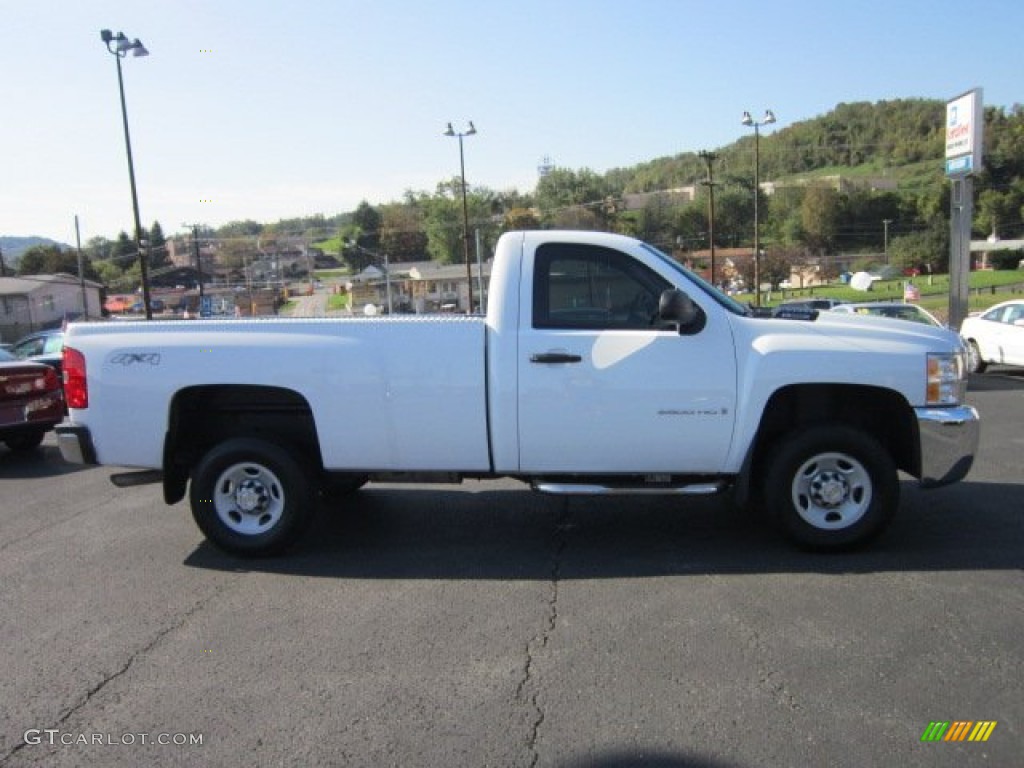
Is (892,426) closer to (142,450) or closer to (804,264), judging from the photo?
(142,450)

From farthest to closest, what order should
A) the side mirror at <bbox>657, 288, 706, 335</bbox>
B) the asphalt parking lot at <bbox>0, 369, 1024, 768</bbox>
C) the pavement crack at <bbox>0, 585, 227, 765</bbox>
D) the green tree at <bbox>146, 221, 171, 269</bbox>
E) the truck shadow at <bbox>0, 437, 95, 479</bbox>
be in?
the green tree at <bbox>146, 221, 171, 269</bbox>
the truck shadow at <bbox>0, 437, 95, 479</bbox>
the side mirror at <bbox>657, 288, 706, 335</bbox>
the pavement crack at <bbox>0, 585, 227, 765</bbox>
the asphalt parking lot at <bbox>0, 369, 1024, 768</bbox>

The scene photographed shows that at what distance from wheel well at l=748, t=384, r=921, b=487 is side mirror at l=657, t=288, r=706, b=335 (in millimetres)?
707

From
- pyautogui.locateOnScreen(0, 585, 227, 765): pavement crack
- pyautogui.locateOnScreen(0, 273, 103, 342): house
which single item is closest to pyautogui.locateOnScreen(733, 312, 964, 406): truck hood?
pyautogui.locateOnScreen(0, 585, 227, 765): pavement crack

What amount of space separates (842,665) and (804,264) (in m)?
106

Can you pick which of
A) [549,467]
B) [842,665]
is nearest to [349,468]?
[549,467]

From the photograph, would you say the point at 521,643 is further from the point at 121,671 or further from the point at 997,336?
the point at 997,336

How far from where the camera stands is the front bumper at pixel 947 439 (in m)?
4.94

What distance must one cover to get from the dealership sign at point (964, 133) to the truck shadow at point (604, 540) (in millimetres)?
15788

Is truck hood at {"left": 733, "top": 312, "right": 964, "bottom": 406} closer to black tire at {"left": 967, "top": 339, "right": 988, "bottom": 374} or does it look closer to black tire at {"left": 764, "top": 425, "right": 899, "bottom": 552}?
black tire at {"left": 764, "top": 425, "right": 899, "bottom": 552}

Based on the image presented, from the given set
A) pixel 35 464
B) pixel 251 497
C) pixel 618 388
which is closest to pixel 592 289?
pixel 618 388

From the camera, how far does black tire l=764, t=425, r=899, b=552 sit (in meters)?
5.04

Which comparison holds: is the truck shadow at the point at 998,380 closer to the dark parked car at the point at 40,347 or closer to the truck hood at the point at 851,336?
the truck hood at the point at 851,336

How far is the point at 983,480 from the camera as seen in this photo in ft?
23.2

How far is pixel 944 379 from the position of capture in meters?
5.00
